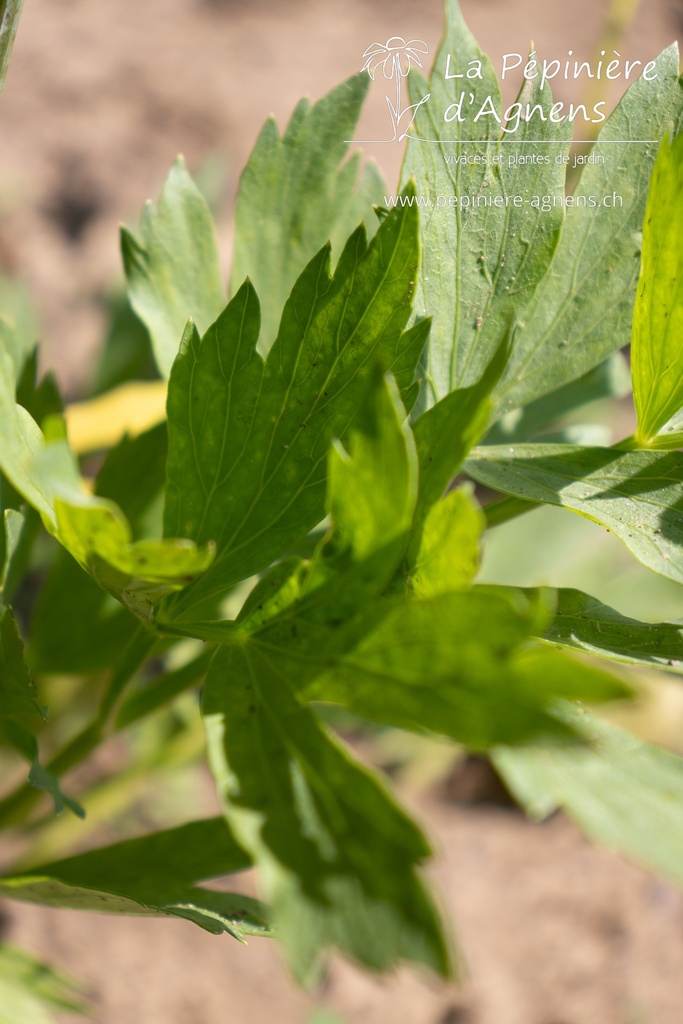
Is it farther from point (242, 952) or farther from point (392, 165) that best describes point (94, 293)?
point (242, 952)

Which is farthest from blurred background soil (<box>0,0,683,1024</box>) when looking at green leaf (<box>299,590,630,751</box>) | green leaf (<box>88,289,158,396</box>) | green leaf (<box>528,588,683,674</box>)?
green leaf (<box>299,590,630,751</box>)

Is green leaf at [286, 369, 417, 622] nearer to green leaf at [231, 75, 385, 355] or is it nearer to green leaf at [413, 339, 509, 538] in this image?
green leaf at [413, 339, 509, 538]

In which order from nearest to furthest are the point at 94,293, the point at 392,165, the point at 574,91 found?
1. the point at 94,293
2. the point at 392,165
3. the point at 574,91

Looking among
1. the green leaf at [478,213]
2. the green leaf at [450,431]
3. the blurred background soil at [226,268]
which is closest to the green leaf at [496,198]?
the green leaf at [478,213]

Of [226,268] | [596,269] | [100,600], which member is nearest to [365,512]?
[596,269]

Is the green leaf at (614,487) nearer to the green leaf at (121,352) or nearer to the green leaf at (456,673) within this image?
the green leaf at (456,673)

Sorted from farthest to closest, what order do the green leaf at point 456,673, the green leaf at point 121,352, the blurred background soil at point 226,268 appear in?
the blurred background soil at point 226,268 < the green leaf at point 121,352 < the green leaf at point 456,673

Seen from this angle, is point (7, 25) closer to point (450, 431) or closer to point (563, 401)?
point (450, 431)

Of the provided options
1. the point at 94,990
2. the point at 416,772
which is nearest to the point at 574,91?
the point at 416,772
